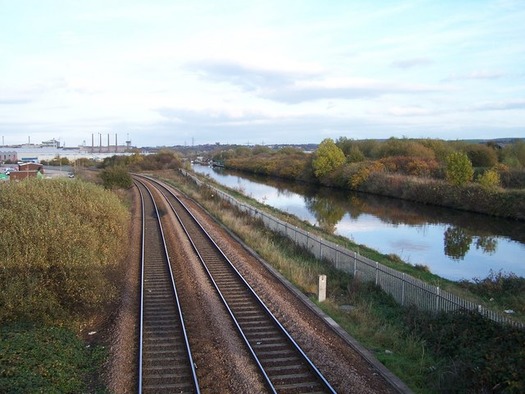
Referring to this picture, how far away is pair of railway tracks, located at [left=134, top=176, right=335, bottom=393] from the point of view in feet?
28.7

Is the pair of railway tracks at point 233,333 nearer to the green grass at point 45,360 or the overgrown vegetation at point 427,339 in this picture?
the green grass at point 45,360

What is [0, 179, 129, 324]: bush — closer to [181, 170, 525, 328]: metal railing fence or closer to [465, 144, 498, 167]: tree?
[181, 170, 525, 328]: metal railing fence

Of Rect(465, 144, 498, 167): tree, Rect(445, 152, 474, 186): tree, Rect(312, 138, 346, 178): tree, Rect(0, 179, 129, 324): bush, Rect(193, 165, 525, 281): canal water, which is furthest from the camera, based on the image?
Rect(312, 138, 346, 178): tree

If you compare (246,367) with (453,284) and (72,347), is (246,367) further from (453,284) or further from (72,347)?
(453,284)

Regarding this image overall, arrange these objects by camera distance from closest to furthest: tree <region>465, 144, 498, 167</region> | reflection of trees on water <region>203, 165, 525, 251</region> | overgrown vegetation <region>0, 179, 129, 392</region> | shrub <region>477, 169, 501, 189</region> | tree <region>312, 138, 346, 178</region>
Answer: overgrown vegetation <region>0, 179, 129, 392</region>
reflection of trees on water <region>203, 165, 525, 251</region>
shrub <region>477, 169, 501, 189</region>
tree <region>465, 144, 498, 167</region>
tree <region>312, 138, 346, 178</region>

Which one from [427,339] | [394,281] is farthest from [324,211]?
[427,339]

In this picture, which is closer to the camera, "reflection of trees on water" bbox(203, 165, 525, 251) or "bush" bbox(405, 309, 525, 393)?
"bush" bbox(405, 309, 525, 393)

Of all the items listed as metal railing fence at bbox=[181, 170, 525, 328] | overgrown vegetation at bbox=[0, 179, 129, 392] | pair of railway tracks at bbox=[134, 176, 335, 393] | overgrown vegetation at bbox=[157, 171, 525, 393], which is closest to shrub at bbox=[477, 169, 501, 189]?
metal railing fence at bbox=[181, 170, 525, 328]

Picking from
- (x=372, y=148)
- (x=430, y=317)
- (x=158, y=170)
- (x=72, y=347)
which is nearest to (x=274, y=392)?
(x=72, y=347)

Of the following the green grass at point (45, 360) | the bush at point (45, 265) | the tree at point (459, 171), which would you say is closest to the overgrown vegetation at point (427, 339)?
the green grass at point (45, 360)

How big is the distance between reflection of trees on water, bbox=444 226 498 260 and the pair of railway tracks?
1508 centimetres

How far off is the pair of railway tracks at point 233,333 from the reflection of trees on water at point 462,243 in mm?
15076

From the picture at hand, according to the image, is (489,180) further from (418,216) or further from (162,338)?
(162,338)

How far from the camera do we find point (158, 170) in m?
103
